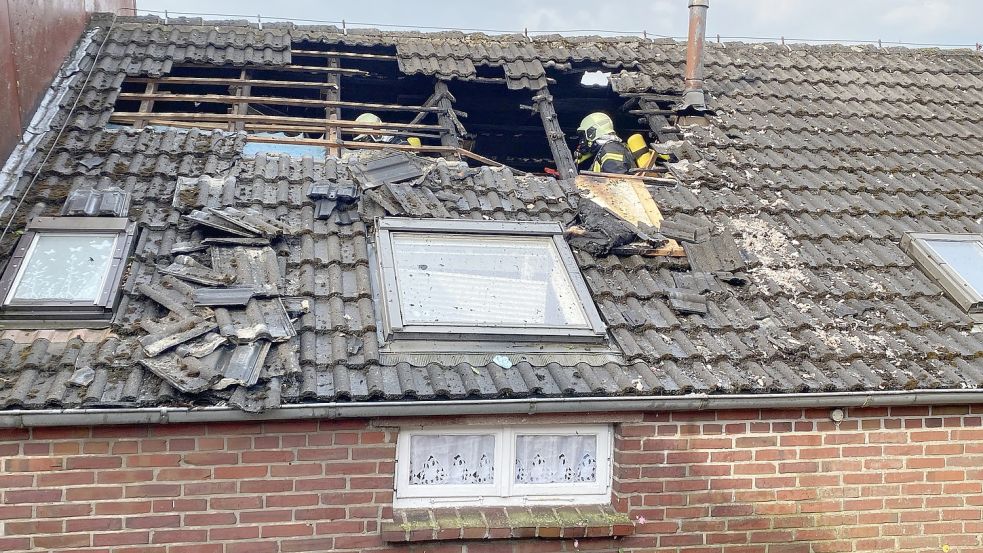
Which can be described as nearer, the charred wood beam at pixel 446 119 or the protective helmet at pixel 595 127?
the charred wood beam at pixel 446 119

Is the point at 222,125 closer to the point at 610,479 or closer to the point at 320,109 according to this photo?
the point at 320,109

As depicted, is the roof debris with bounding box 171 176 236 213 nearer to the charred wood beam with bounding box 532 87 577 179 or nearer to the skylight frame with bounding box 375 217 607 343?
the skylight frame with bounding box 375 217 607 343

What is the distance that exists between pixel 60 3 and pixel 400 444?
5797 millimetres

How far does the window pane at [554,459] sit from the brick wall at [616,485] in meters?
0.21

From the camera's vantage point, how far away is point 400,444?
4863 mm

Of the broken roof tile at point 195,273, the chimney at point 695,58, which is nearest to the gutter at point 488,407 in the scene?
the broken roof tile at point 195,273

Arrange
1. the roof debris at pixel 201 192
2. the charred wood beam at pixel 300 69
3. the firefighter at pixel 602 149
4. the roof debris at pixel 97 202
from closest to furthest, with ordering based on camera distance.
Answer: the roof debris at pixel 97 202, the roof debris at pixel 201 192, the firefighter at pixel 602 149, the charred wood beam at pixel 300 69

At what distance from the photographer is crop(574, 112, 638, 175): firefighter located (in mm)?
7625

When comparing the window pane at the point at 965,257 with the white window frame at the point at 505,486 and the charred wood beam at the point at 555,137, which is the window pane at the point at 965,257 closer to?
the charred wood beam at the point at 555,137

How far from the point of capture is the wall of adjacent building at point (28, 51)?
20.6ft

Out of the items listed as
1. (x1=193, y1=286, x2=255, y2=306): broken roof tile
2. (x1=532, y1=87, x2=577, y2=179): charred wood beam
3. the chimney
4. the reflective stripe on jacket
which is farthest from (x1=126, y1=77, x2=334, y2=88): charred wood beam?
the chimney

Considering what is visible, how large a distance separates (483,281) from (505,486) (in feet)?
4.49

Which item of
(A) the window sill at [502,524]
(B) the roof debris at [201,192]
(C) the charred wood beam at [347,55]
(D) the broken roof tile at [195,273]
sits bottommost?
(A) the window sill at [502,524]

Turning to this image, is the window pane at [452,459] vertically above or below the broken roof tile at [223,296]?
below
